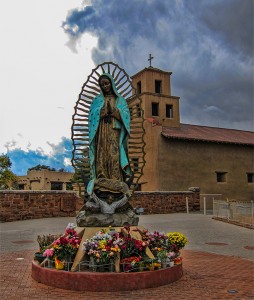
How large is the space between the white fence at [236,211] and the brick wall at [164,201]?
176 inches

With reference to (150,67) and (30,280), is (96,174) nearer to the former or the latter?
(30,280)

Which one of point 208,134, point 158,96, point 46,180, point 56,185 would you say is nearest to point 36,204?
point 158,96

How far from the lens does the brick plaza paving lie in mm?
6242

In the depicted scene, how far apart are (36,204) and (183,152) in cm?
1461

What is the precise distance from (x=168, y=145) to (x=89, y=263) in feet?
80.3

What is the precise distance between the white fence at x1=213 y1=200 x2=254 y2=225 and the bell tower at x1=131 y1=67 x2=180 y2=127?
14.7m

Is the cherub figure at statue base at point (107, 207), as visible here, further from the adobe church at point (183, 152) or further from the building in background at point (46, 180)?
the building in background at point (46, 180)

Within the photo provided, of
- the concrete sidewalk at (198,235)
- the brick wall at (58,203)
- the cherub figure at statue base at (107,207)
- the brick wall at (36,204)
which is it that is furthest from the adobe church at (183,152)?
the cherub figure at statue base at (107,207)

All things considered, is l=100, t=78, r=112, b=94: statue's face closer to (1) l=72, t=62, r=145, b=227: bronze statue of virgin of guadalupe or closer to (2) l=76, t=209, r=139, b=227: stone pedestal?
(1) l=72, t=62, r=145, b=227: bronze statue of virgin of guadalupe

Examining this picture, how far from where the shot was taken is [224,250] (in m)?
11.5

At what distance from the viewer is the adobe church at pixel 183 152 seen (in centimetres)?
3064

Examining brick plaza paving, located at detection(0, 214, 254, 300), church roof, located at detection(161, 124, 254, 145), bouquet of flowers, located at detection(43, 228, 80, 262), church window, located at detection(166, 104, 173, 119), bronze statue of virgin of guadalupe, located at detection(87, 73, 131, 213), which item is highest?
church window, located at detection(166, 104, 173, 119)

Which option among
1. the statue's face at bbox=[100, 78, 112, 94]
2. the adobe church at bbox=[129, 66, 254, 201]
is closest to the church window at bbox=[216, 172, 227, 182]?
the adobe church at bbox=[129, 66, 254, 201]

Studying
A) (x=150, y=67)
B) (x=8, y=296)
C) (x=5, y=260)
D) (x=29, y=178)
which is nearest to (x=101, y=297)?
(x=8, y=296)
